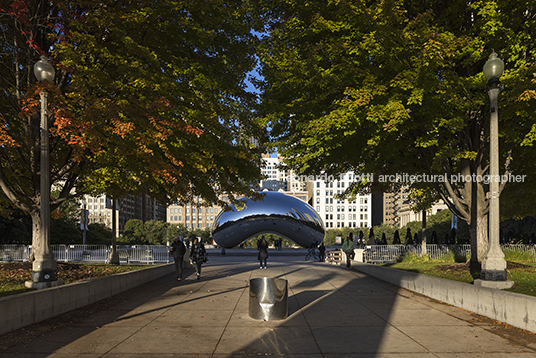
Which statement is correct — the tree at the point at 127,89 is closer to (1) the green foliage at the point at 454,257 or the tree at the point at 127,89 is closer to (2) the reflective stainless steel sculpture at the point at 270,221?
(1) the green foliage at the point at 454,257

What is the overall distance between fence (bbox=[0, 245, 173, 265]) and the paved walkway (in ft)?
47.8

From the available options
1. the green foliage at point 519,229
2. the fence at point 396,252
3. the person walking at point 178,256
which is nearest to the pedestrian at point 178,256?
the person walking at point 178,256

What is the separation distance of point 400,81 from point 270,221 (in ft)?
142

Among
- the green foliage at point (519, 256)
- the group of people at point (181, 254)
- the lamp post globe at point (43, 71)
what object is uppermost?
the lamp post globe at point (43, 71)

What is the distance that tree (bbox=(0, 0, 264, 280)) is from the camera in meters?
10.8

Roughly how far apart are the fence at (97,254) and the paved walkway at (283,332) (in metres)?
14.6

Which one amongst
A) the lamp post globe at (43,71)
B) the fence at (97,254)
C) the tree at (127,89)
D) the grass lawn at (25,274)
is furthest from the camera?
the fence at (97,254)

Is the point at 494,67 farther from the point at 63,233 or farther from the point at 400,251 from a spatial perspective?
the point at 63,233

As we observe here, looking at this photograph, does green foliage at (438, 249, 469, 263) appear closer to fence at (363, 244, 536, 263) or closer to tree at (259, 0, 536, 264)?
fence at (363, 244, 536, 263)

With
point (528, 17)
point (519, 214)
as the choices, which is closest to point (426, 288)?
point (528, 17)

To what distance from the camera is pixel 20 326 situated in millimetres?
8195

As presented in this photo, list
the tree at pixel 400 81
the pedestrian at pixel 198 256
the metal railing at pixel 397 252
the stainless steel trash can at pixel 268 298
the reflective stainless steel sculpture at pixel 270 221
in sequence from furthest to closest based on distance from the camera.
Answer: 1. the reflective stainless steel sculpture at pixel 270 221
2. the metal railing at pixel 397 252
3. the pedestrian at pixel 198 256
4. the tree at pixel 400 81
5. the stainless steel trash can at pixel 268 298

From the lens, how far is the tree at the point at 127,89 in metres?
10.8

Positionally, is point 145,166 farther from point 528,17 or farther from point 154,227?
point 154,227
